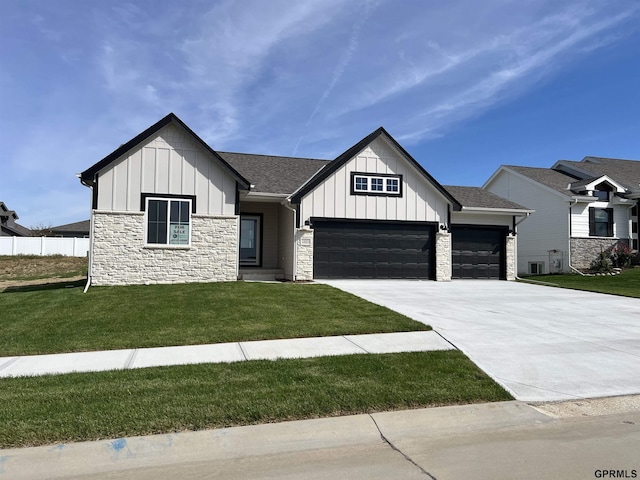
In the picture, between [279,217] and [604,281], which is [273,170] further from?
[604,281]

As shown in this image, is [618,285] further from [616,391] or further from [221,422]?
[221,422]

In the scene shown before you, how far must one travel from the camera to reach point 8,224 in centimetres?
5619

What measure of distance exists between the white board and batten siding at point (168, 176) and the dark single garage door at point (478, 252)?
10300 millimetres

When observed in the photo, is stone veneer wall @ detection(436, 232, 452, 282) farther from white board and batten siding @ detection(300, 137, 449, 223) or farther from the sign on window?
the sign on window

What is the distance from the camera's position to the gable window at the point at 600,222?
27.8m

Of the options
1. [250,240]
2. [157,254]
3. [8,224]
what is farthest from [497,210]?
[8,224]

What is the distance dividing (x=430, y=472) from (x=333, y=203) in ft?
48.9

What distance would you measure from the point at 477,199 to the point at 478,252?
8.69 feet

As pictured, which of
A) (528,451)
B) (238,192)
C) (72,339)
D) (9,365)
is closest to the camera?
(528,451)

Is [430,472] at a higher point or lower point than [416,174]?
lower

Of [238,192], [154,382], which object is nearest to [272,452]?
[154,382]

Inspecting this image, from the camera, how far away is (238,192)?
17422 millimetres

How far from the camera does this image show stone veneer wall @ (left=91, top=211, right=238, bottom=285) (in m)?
16.0

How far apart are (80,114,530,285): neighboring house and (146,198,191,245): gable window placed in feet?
0.12
